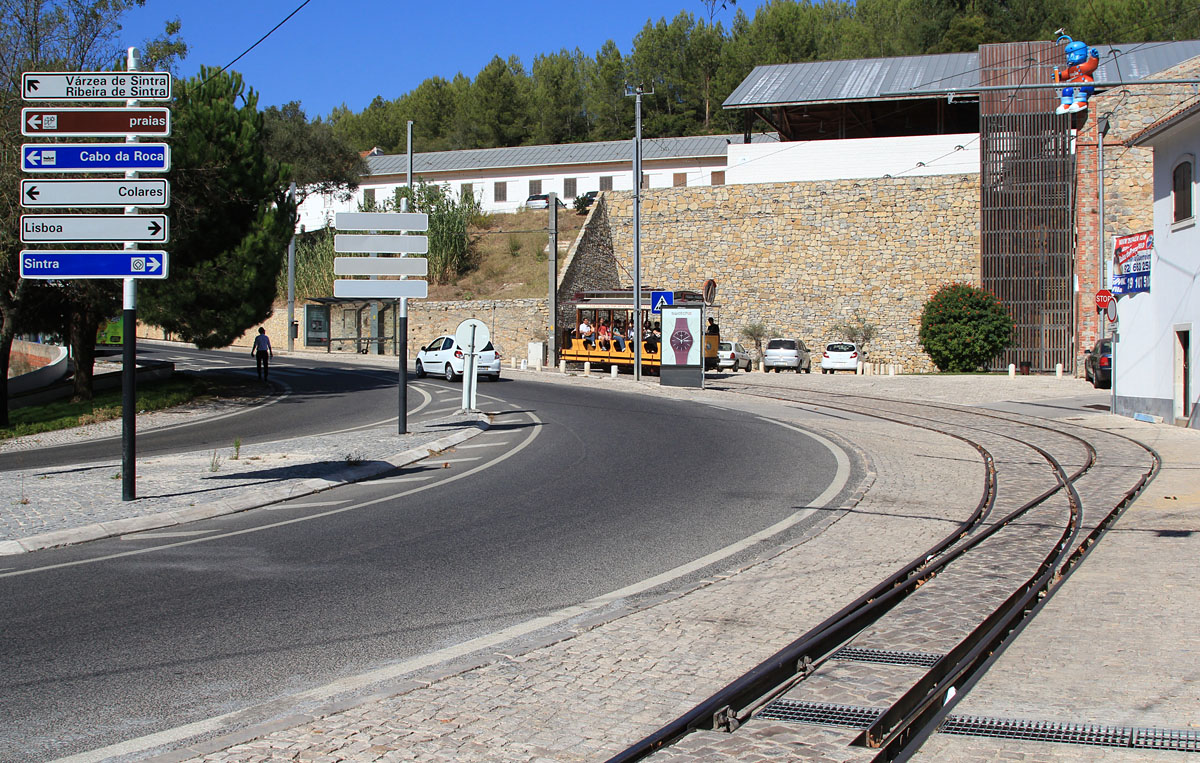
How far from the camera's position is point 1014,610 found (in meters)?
6.49

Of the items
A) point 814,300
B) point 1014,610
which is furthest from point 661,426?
point 814,300

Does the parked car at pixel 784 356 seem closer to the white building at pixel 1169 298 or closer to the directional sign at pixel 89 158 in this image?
the white building at pixel 1169 298

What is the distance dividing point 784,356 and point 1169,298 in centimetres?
2340

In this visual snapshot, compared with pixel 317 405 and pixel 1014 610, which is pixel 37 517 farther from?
pixel 317 405

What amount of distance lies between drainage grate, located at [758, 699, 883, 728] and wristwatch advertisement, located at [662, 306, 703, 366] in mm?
26743

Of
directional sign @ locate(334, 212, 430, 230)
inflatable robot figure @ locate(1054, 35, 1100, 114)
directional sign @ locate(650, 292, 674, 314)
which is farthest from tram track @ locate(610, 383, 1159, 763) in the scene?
directional sign @ locate(650, 292, 674, 314)

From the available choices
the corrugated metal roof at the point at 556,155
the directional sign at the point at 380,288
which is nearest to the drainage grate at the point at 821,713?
the directional sign at the point at 380,288

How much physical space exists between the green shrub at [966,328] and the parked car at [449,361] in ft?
71.4

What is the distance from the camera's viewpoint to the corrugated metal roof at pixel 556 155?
70312 mm

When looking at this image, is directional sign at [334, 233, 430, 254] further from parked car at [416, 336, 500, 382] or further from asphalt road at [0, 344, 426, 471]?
parked car at [416, 336, 500, 382]

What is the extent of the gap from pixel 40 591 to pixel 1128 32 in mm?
65909

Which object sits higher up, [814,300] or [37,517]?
[814,300]

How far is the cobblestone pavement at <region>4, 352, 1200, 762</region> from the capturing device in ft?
14.3

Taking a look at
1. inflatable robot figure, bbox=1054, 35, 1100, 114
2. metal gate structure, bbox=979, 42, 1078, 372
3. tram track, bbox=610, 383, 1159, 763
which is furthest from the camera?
metal gate structure, bbox=979, 42, 1078, 372
